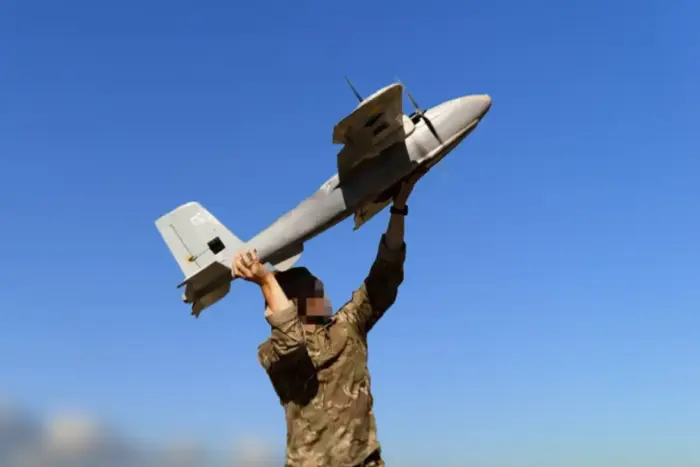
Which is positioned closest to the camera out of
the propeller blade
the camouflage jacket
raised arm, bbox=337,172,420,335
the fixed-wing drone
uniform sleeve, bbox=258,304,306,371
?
uniform sleeve, bbox=258,304,306,371

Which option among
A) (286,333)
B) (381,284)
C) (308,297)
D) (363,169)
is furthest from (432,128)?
(286,333)

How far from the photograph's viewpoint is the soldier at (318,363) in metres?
6.13

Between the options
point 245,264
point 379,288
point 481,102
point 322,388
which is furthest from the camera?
point 481,102

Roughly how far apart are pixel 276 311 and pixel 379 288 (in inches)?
53.5

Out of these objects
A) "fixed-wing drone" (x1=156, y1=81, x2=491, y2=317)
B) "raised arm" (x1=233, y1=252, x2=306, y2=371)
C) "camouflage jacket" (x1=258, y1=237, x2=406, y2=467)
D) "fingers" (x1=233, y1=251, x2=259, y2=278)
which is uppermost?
"fixed-wing drone" (x1=156, y1=81, x2=491, y2=317)

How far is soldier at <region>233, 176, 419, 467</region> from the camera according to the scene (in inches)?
241

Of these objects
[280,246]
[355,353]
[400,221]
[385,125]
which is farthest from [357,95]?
[355,353]

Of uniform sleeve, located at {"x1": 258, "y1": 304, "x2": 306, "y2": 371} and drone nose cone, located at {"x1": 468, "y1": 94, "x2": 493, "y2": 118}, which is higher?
drone nose cone, located at {"x1": 468, "y1": 94, "x2": 493, "y2": 118}

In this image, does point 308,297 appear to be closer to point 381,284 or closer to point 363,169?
point 381,284

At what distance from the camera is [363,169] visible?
11.9 m

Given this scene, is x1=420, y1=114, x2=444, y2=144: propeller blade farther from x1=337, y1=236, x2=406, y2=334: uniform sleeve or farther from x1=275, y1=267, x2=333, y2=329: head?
x1=275, y1=267, x2=333, y2=329: head

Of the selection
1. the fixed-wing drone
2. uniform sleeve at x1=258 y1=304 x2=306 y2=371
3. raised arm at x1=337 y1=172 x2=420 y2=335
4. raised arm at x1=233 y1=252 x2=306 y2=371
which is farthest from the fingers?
the fixed-wing drone

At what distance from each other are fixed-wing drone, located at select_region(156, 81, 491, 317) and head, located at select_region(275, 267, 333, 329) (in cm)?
446

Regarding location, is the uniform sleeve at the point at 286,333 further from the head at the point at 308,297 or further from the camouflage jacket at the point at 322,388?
the head at the point at 308,297
